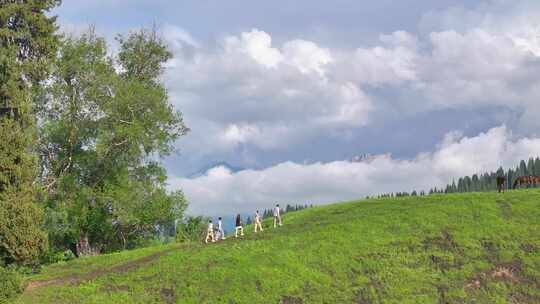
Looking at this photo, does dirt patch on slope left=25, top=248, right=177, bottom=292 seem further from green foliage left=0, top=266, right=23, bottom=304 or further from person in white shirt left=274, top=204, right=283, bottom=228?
person in white shirt left=274, top=204, right=283, bottom=228

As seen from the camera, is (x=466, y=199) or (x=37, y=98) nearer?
(x=466, y=199)

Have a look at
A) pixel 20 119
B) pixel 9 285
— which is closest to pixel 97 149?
pixel 20 119

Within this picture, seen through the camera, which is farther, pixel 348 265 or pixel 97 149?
pixel 97 149

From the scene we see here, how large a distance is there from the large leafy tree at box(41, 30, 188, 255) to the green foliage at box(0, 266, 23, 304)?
22.8 meters

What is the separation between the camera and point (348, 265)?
4381cm

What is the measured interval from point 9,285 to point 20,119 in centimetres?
1709

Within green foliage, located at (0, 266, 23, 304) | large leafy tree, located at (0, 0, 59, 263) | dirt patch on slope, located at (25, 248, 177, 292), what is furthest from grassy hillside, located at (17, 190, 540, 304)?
large leafy tree, located at (0, 0, 59, 263)

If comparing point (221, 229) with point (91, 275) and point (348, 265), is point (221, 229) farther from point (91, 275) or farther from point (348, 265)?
point (348, 265)

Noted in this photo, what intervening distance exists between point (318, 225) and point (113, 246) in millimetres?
28638

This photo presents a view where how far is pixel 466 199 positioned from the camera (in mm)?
56125

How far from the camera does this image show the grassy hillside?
1571 inches

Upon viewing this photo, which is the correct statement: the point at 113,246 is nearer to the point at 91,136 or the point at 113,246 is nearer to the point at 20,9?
the point at 91,136

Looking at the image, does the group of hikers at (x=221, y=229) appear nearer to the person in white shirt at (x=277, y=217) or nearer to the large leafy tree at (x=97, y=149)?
the person in white shirt at (x=277, y=217)

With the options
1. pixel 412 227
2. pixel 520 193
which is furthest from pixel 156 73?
pixel 520 193
